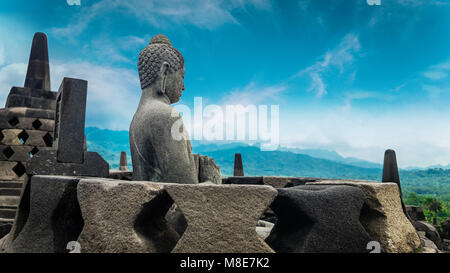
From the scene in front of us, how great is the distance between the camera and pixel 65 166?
3.17 m

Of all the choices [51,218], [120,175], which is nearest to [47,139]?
[120,175]

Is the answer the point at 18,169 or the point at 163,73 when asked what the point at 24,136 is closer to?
the point at 18,169

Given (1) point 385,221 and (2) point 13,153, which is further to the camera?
(2) point 13,153

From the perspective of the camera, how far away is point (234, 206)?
181 cm

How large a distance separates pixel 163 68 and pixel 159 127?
81cm

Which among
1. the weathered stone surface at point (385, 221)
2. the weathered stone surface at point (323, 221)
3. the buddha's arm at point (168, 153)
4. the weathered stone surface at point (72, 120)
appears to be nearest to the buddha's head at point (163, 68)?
the buddha's arm at point (168, 153)

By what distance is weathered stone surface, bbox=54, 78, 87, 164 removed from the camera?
327 centimetres

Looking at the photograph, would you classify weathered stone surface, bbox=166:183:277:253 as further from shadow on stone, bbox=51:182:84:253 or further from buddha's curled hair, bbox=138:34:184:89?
buddha's curled hair, bbox=138:34:184:89

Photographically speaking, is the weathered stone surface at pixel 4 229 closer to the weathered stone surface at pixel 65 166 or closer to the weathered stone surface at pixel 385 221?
the weathered stone surface at pixel 65 166

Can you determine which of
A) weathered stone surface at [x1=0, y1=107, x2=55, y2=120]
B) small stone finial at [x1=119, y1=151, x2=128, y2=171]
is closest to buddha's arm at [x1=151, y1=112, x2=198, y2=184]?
weathered stone surface at [x1=0, y1=107, x2=55, y2=120]

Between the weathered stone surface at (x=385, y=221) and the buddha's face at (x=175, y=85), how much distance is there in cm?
213

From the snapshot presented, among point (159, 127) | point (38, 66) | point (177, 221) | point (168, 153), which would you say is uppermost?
point (38, 66)

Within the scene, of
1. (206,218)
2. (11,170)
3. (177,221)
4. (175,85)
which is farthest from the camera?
(11,170)
